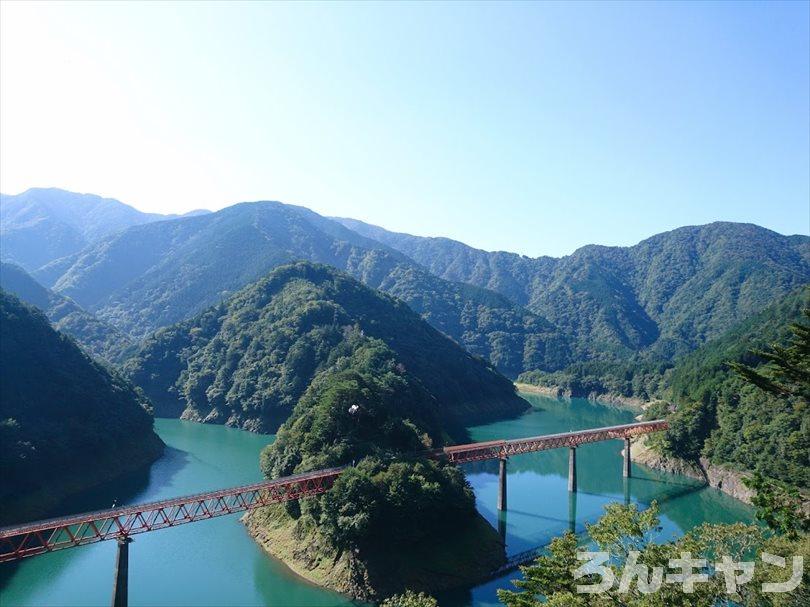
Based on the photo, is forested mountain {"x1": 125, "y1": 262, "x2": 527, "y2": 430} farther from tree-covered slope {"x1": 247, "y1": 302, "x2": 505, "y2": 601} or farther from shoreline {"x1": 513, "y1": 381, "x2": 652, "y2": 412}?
tree-covered slope {"x1": 247, "y1": 302, "x2": 505, "y2": 601}

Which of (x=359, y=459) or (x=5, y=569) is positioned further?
(x=359, y=459)

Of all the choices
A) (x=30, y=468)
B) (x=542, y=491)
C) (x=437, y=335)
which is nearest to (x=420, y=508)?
(x=542, y=491)

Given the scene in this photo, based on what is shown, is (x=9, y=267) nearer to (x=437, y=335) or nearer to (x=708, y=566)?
(x=437, y=335)

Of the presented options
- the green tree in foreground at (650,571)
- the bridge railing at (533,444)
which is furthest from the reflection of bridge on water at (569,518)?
the green tree in foreground at (650,571)

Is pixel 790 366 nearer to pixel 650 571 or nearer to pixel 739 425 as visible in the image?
pixel 650 571

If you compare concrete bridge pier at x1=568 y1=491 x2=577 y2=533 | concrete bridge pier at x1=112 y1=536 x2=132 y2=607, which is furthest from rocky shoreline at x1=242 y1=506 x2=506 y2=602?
concrete bridge pier at x1=568 y1=491 x2=577 y2=533

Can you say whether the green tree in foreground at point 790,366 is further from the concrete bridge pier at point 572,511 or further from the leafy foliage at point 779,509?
the concrete bridge pier at point 572,511
